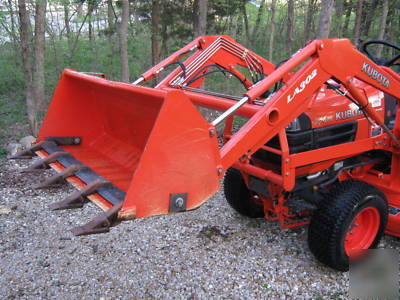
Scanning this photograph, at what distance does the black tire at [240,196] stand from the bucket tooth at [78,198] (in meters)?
1.77

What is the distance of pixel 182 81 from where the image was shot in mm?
3494

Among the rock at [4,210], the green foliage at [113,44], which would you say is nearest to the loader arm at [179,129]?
the rock at [4,210]

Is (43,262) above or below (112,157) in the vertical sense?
below

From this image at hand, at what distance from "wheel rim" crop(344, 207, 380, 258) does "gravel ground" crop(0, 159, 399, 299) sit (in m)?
0.26

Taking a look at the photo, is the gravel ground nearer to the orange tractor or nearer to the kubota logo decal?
the orange tractor

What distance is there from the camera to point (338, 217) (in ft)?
9.50

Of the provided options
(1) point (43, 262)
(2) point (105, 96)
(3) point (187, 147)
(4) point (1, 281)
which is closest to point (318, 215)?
(3) point (187, 147)

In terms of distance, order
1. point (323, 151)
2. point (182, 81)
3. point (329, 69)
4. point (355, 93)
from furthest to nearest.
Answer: point (182, 81) → point (323, 151) → point (355, 93) → point (329, 69)

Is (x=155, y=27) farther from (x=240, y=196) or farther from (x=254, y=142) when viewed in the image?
(x=254, y=142)

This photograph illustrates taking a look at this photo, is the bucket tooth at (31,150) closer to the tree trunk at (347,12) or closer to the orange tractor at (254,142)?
the orange tractor at (254,142)

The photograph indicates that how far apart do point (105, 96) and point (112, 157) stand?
21.3 inches

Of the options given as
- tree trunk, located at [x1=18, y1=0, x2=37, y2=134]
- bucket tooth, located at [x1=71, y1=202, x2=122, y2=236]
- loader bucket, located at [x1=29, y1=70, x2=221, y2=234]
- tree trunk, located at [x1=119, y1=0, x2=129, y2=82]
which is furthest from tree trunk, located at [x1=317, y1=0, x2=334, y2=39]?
tree trunk, located at [x1=18, y1=0, x2=37, y2=134]

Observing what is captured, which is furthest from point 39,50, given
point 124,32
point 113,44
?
point 113,44

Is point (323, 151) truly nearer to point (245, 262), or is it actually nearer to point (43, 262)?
point (245, 262)
